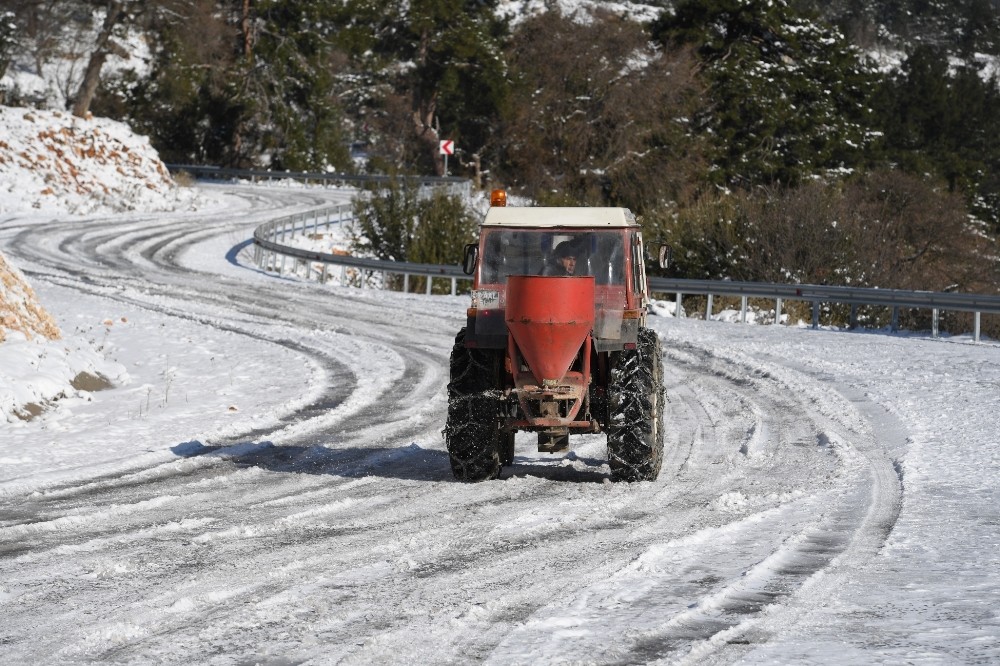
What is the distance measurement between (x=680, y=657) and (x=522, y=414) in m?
4.41

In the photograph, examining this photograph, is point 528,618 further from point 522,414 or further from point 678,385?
point 678,385

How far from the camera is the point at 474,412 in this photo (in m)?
9.89

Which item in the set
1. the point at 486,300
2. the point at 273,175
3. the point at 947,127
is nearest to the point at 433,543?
the point at 486,300

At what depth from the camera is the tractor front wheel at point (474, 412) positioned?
32.4 ft

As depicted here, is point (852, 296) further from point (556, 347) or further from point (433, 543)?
point (433, 543)

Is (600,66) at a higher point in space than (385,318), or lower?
higher

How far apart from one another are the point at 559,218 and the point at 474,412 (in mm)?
1788

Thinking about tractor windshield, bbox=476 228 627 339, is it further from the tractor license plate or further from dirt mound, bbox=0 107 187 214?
dirt mound, bbox=0 107 187 214

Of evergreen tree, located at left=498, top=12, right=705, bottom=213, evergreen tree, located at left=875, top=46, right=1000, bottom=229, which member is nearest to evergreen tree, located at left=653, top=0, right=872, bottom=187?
evergreen tree, located at left=498, top=12, right=705, bottom=213

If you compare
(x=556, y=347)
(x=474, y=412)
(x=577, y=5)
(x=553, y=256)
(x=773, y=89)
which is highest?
(x=577, y=5)

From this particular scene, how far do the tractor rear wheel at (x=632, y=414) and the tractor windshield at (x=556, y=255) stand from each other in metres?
0.76

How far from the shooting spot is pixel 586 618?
6168mm

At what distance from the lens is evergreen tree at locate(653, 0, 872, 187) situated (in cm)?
5281

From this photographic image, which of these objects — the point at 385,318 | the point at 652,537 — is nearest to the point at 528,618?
the point at 652,537
